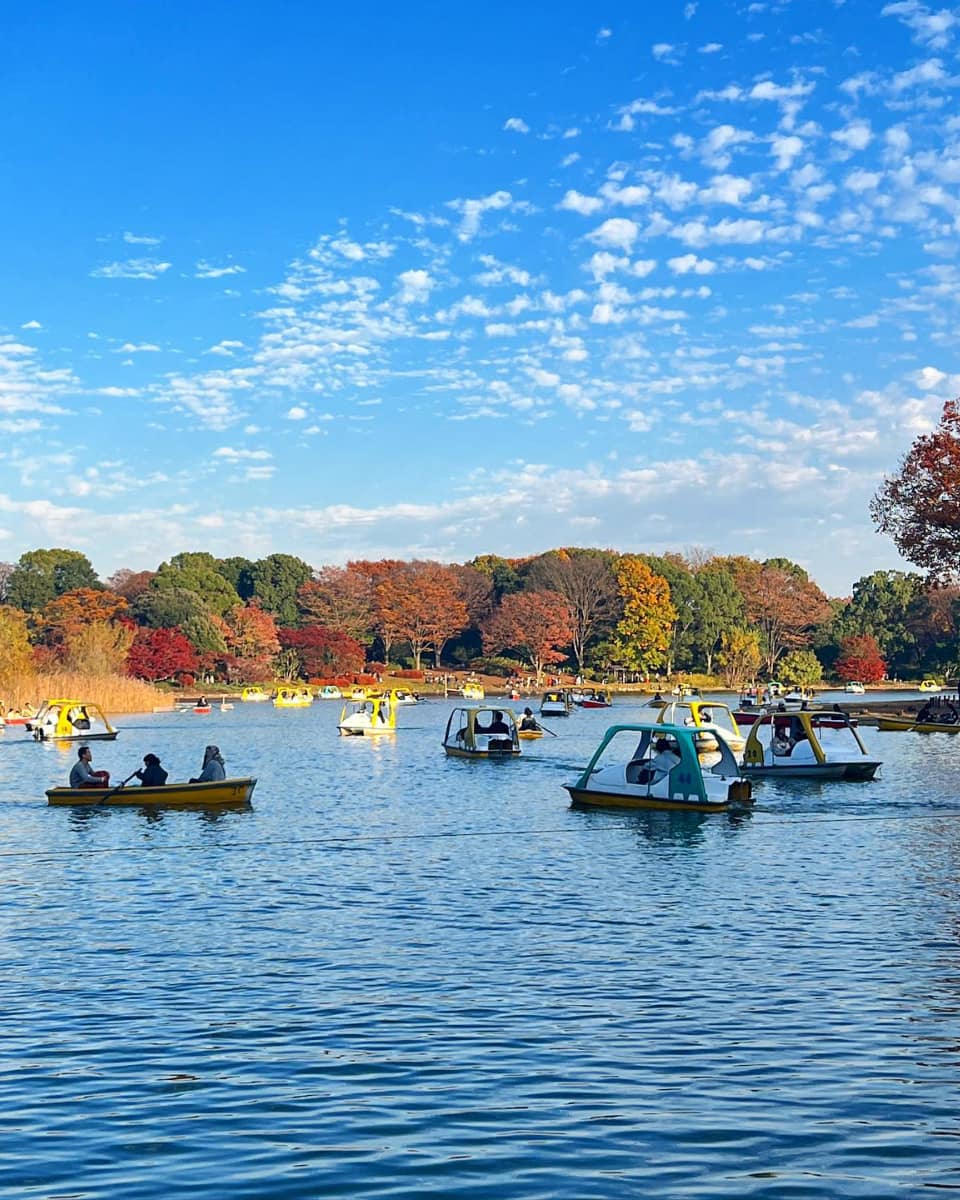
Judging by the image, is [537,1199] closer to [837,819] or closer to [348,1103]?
[348,1103]

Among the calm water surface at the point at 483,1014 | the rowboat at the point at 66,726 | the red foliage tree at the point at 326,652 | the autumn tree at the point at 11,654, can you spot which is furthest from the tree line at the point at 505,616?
the calm water surface at the point at 483,1014

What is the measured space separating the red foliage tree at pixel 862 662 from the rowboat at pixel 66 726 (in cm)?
11690

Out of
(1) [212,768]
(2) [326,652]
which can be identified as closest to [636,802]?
(1) [212,768]

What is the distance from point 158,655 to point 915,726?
92.4 meters

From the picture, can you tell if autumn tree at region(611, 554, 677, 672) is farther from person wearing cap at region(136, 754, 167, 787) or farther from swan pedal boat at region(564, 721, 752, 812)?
person wearing cap at region(136, 754, 167, 787)

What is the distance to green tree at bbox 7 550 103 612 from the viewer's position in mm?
169250

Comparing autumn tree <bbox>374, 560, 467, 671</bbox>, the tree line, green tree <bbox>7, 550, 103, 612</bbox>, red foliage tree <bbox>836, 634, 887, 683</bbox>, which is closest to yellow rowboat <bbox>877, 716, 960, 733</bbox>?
the tree line

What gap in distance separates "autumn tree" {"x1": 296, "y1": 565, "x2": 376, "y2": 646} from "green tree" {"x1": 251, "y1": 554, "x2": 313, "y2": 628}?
8.07 ft

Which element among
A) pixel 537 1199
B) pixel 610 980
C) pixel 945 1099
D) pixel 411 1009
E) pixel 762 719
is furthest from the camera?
pixel 762 719

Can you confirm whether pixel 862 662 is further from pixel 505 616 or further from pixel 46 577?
pixel 46 577

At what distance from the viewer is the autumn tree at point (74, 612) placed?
15150 cm

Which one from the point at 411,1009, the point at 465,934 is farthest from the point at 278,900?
the point at 411,1009

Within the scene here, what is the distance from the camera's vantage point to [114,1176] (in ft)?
34.7

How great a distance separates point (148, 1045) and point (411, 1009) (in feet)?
9.97
